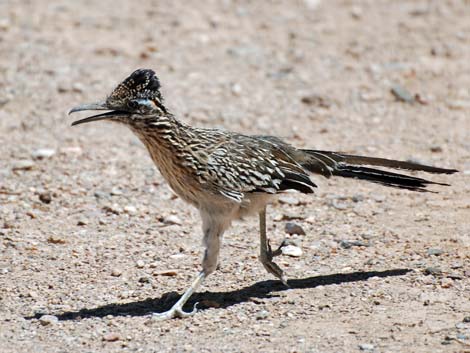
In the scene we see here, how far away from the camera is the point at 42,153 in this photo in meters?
11.0

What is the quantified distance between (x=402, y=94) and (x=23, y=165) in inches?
203

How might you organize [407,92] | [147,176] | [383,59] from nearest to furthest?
1. [147,176]
2. [407,92]
3. [383,59]

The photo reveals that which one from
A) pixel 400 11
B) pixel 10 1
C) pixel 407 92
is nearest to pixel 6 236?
pixel 407 92

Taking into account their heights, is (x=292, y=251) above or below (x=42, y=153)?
below

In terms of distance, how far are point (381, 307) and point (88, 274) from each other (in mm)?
2513

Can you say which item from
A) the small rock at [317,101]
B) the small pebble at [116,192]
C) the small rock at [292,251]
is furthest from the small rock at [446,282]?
the small rock at [317,101]

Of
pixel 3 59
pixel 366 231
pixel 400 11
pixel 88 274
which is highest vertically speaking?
pixel 400 11

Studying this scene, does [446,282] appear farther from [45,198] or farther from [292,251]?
[45,198]

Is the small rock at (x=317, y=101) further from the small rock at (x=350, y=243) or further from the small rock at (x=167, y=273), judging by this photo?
the small rock at (x=167, y=273)

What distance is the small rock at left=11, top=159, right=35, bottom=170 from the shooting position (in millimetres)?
10688

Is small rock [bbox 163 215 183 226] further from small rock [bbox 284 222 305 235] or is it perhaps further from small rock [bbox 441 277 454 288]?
small rock [bbox 441 277 454 288]

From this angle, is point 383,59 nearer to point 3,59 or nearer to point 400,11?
point 400,11

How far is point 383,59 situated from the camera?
14.2 metres

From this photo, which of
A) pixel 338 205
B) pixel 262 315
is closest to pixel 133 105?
pixel 262 315
